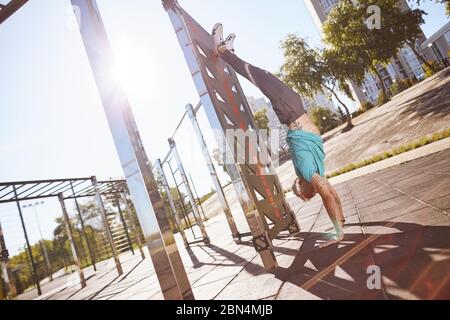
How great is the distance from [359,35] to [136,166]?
28688 mm

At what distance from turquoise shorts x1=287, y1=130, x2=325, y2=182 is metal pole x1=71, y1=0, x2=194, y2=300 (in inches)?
69.5

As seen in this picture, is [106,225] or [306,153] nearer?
[306,153]

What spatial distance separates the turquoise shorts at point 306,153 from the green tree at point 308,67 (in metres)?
23.1

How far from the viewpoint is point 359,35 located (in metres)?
24.3

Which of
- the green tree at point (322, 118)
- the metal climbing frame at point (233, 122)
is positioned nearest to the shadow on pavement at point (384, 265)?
the metal climbing frame at point (233, 122)

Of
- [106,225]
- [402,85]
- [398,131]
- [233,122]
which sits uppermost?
[402,85]

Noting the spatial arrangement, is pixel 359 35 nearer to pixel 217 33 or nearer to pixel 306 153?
pixel 217 33

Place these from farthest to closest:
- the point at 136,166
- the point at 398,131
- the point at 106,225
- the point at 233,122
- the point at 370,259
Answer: the point at 398,131, the point at 106,225, the point at 233,122, the point at 370,259, the point at 136,166

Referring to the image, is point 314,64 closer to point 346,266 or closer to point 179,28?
point 179,28

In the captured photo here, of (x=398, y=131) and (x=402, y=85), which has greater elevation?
(x=402, y=85)

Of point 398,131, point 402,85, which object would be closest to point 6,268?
point 398,131
